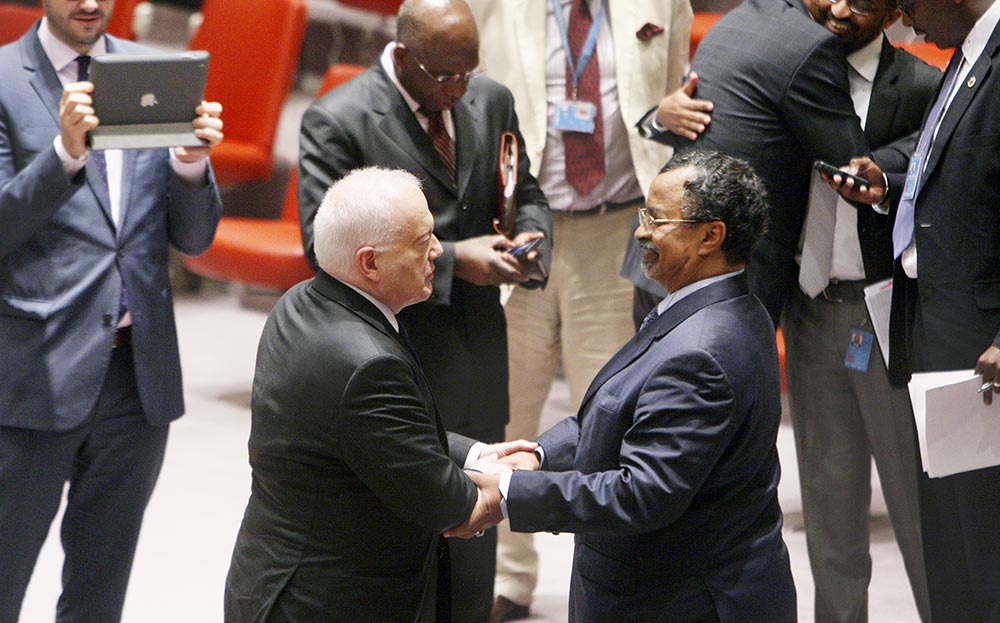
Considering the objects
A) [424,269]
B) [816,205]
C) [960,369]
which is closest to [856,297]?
[816,205]

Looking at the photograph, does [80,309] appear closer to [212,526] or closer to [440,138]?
[440,138]

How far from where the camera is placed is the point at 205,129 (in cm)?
307

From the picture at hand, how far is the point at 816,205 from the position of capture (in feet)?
10.8

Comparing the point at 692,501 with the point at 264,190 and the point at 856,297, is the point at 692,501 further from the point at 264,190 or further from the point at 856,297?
the point at 264,190

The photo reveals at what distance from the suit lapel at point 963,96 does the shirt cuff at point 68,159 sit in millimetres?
1751

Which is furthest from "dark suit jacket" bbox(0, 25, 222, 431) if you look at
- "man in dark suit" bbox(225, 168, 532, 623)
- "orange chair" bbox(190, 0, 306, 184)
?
"orange chair" bbox(190, 0, 306, 184)

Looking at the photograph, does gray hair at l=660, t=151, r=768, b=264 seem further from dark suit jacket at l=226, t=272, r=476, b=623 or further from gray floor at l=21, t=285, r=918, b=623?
gray floor at l=21, t=285, r=918, b=623

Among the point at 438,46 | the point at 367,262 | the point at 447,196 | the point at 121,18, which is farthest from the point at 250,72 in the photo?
the point at 367,262

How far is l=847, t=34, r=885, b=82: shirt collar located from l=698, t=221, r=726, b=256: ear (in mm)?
890

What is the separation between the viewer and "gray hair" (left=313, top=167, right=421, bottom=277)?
2.49 meters

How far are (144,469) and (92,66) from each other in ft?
3.02

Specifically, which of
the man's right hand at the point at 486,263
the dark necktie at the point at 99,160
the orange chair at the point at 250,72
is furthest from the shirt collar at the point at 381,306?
the orange chair at the point at 250,72

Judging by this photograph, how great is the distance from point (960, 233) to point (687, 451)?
2.85ft

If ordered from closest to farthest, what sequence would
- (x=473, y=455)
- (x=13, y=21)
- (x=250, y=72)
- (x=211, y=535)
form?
(x=473, y=455)
(x=211, y=535)
(x=250, y=72)
(x=13, y=21)
